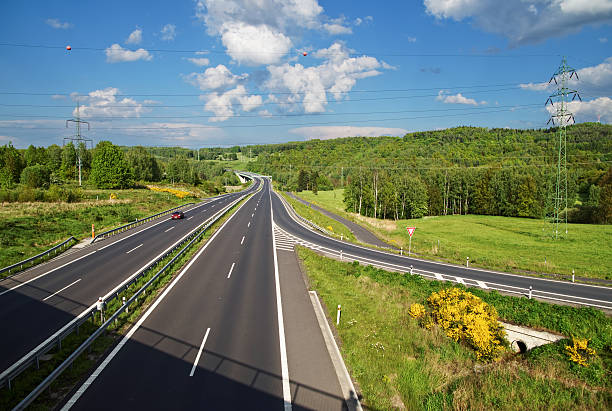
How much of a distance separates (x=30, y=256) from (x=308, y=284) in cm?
2040

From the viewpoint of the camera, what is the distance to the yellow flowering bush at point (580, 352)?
42.8ft

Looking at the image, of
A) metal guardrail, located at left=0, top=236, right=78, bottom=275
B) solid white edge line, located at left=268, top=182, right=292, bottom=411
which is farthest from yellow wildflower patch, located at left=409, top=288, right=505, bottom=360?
metal guardrail, located at left=0, top=236, right=78, bottom=275

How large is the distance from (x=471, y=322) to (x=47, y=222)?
138 feet

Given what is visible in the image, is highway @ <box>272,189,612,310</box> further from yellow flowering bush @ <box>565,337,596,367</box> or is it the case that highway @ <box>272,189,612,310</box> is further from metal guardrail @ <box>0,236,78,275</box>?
metal guardrail @ <box>0,236,78,275</box>

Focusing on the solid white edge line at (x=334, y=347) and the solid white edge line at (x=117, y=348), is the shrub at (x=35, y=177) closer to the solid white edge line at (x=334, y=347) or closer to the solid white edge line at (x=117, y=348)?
the solid white edge line at (x=117, y=348)

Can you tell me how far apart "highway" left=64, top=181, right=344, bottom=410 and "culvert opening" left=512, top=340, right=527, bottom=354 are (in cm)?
1029

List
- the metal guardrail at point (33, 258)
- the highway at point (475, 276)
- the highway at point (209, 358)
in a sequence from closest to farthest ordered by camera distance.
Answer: the highway at point (209, 358)
the metal guardrail at point (33, 258)
the highway at point (475, 276)

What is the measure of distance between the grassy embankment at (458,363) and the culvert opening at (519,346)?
950 mm

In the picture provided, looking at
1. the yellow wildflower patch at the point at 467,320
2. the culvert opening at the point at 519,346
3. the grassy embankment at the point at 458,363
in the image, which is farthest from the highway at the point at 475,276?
the yellow wildflower patch at the point at 467,320

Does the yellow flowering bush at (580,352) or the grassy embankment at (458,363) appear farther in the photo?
the yellow flowering bush at (580,352)

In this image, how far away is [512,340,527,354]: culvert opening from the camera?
53.0ft

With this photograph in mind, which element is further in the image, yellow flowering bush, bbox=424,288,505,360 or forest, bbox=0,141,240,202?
forest, bbox=0,141,240,202

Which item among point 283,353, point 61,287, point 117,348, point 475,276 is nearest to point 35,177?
point 61,287

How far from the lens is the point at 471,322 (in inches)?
565
